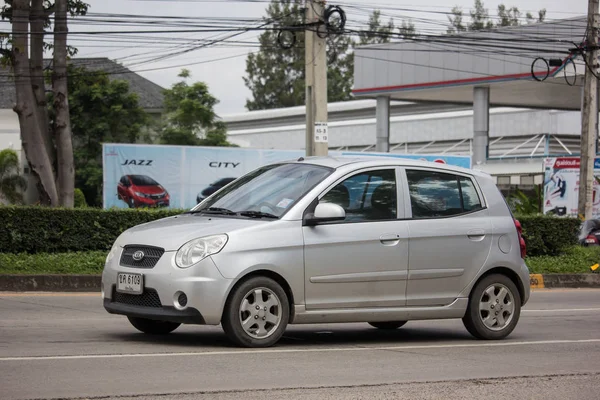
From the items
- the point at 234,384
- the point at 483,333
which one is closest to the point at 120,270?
the point at 234,384

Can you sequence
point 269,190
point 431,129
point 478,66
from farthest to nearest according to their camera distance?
point 431,129 → point 478,66 → point 269,190

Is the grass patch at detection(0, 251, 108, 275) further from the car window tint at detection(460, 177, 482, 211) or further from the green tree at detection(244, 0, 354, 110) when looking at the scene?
the green tree at detection(244, 0, 354, 110)

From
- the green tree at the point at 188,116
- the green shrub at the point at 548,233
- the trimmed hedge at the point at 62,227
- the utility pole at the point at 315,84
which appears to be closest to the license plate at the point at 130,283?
the trimmed hedge at the point at 62,227

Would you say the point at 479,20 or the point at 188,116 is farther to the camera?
the point at 479,20

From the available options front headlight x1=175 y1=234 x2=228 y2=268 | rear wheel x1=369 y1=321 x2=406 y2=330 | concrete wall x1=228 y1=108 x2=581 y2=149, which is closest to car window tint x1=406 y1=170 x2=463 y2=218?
rear wheel x1=369 y1=321 x2=406 y2=330

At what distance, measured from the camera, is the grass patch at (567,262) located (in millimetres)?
19625

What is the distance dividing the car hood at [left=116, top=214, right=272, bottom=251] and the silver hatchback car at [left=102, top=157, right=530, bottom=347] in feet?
0.04

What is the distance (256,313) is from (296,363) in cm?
75

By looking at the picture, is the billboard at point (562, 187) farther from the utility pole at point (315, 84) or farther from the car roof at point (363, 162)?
the car roof at point (363, 162)

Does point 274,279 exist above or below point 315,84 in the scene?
below

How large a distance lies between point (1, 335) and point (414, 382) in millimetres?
4144

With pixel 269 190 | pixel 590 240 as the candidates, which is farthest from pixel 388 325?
pixel 590 240

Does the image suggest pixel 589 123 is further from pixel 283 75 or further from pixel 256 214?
pixel 283 75

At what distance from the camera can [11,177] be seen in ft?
131
